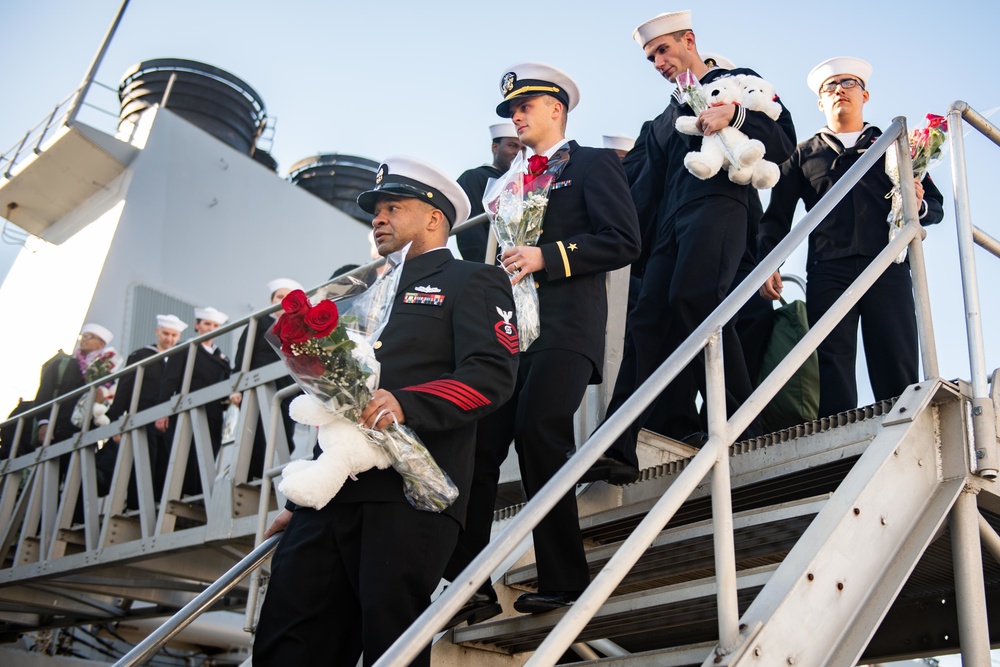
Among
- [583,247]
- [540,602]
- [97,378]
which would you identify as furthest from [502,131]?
[97,378]

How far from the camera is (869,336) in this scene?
418 cm

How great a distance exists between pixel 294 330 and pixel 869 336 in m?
2.48

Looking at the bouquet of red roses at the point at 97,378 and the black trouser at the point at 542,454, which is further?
the bouquet of red roses at the point at 97,378

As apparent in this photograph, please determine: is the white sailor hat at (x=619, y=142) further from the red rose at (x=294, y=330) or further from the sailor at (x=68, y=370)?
the sailor at (x=68, y=370)

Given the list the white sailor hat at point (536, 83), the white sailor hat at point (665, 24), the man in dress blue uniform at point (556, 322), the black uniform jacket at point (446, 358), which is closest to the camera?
the black uniform jacket at point (446, 358)

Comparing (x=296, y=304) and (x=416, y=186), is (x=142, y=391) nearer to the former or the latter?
(x=416, y=186)

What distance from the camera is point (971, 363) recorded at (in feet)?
10.1

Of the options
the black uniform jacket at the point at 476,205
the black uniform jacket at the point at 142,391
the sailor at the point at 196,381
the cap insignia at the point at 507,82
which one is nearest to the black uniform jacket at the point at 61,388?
the black uniform jacket at the point at 142,391

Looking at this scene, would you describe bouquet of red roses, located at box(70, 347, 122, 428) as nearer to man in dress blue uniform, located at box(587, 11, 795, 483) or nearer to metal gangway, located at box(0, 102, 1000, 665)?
man in dress blue uniform, located at box(587, 11, 795, 483)

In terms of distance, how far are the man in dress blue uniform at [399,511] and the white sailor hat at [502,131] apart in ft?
7.11

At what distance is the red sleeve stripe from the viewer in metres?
2.76

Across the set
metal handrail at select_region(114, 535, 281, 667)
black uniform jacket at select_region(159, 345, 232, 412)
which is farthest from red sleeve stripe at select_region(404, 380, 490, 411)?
black uniform jacket at select_region(159, 345, 232, 412)

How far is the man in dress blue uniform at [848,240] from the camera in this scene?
163 inches

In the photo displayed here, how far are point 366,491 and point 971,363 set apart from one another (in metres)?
1.69
